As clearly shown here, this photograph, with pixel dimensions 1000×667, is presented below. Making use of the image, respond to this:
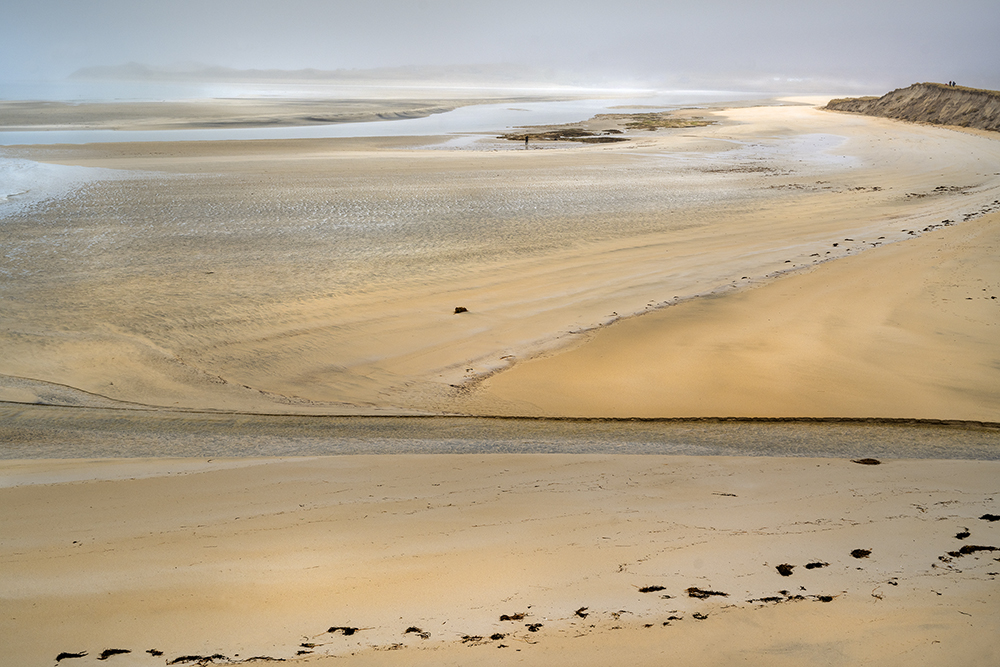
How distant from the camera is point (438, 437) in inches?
171

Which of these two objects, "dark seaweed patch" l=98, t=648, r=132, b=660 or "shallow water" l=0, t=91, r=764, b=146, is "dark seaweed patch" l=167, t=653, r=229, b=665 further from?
"shallow water" l=0, t=91, r=764, b=146

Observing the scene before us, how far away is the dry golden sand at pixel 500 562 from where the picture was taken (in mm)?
2146

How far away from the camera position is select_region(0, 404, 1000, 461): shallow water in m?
4.08

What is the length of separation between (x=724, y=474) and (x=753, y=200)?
1058cm

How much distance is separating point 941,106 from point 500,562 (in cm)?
3418

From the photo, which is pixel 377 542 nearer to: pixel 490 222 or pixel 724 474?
pixel 724 474

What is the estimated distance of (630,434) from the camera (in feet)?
14.6

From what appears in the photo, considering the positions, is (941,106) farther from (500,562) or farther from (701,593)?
(500,562)

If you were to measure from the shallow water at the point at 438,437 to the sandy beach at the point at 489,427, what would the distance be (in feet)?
0.14

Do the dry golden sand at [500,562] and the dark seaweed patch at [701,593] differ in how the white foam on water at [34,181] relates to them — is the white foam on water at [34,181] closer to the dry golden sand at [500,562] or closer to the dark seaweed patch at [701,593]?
the dry golden sand at [500,562]

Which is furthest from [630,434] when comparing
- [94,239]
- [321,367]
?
[94,239]

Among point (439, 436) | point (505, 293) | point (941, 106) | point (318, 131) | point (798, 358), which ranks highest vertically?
point (941, 106)

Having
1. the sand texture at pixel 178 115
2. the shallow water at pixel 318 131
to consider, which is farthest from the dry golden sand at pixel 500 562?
the sand texture at pixel 178 115

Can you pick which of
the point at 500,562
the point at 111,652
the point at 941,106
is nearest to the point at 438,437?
the point at 500,562
